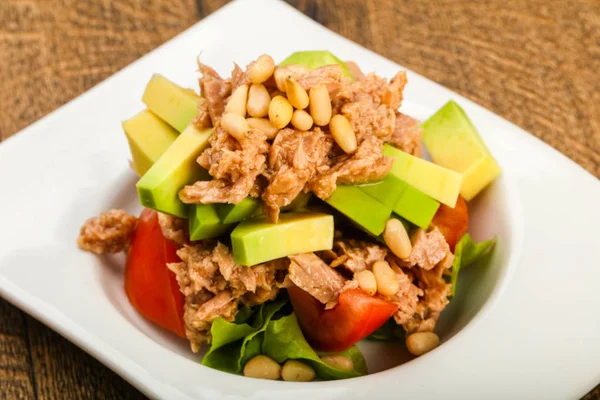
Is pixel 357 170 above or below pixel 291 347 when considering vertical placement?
above

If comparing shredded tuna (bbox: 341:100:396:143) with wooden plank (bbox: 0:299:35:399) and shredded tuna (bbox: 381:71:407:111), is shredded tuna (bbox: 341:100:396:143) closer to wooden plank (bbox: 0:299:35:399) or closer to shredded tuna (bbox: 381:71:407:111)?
shredded tuna (bbox: 381:71:407:111)

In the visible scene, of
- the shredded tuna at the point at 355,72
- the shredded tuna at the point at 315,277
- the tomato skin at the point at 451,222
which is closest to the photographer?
the shredded tuna at the point at 315,277

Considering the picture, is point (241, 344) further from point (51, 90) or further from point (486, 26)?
A: point (486, 26)

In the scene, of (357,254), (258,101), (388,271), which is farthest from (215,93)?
(388,271)

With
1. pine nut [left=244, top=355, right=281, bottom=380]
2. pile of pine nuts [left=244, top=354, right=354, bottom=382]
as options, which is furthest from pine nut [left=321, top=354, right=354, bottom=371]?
pine nut [left=244, top=355, right=281, bottom=380]

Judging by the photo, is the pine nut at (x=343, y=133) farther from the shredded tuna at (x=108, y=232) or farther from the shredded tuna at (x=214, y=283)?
the shredded tuna at (x=108, y=232)

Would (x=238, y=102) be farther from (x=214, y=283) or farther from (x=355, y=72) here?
(x=355, y=72)

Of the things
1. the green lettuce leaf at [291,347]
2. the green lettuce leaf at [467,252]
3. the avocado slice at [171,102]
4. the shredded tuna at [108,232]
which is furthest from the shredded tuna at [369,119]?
the shredded tuna at [108,232]
